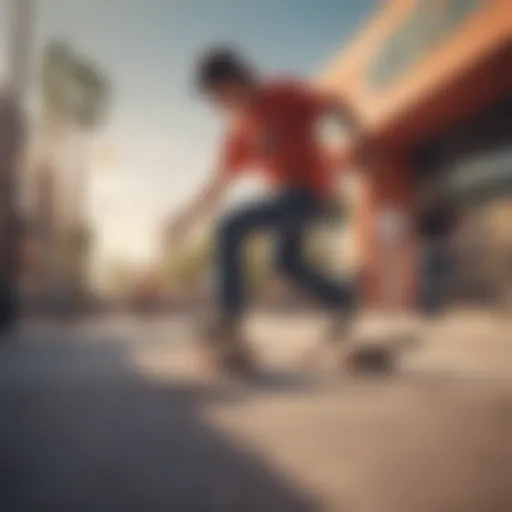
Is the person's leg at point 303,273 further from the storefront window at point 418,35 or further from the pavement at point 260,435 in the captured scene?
the storefront window at point 418,35

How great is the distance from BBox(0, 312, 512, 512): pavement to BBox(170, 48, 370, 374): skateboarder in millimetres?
98

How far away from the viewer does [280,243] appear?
3.16 feet

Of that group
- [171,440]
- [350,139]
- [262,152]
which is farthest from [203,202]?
[171,440]

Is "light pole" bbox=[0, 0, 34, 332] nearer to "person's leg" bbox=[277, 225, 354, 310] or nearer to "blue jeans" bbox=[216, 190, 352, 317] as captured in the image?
"blue jeans" bbox=[216, 190, 352, 317]

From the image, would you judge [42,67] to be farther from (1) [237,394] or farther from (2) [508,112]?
(2) [508,112]

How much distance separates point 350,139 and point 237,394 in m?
0.45

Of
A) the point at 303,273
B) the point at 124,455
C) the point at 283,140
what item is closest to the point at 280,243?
the point at 303,273

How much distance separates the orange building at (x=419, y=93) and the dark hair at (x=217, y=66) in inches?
5.6

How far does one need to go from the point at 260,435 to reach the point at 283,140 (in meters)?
0.54

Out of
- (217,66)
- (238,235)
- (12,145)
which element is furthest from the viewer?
(12,145)

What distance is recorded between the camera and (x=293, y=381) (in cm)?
91

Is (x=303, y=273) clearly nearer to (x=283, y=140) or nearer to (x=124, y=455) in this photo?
(x=283, y=140)

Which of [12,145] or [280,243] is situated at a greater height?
[12,145]

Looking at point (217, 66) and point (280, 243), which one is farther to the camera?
point (280, 243)
